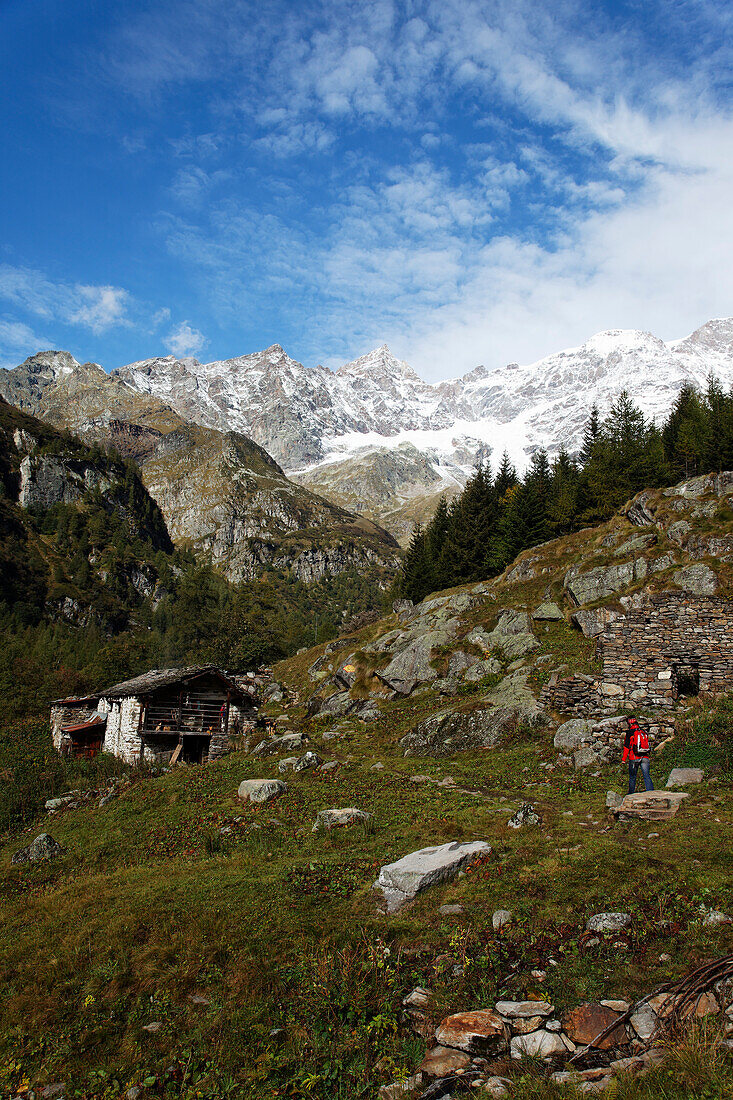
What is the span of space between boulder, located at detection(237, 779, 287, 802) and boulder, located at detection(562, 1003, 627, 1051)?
1491cm

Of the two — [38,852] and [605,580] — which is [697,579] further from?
[38,852]

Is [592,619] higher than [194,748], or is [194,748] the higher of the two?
[592,619]

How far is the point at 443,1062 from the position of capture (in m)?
6.65

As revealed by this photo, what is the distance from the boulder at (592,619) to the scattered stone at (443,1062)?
28782mm

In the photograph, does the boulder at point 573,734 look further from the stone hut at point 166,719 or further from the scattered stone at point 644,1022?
the stone hut at point 166,719

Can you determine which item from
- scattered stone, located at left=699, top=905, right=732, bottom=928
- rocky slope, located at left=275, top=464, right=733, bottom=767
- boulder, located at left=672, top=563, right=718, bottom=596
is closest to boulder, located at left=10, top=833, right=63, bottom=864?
rocky slope, located at left=275, top=464, right=733, bottom=767

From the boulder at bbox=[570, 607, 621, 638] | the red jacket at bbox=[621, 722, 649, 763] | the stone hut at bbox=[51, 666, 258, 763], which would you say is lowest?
the stone hut at bbox=[51, 666, 258, 763]

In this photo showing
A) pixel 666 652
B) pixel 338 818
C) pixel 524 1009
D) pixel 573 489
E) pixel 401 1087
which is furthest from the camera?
pixel 573 489

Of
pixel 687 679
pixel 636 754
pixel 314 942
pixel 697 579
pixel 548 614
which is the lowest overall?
pixel 314 942

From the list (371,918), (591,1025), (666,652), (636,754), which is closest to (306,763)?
(636,754)

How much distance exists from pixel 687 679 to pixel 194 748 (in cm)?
3259

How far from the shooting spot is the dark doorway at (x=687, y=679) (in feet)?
68.1

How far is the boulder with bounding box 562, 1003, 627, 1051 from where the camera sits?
627 centimetres

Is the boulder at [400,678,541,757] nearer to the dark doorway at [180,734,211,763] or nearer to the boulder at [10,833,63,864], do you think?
the boulder at [10,833,63,864]
